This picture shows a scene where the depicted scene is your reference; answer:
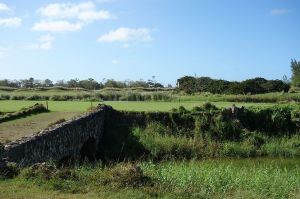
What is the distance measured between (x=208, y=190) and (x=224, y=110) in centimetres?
2649

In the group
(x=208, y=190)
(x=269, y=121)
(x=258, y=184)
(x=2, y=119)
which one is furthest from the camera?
(x=269, y=121)

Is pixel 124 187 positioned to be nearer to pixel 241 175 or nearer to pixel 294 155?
pixel 241 175

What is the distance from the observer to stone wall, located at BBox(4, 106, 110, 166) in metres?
14.1

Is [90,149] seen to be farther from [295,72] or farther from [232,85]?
[295,72]

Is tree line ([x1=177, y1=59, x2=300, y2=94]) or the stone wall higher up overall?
tree line ([x1=177, y1=59, x2=300, y2=94])

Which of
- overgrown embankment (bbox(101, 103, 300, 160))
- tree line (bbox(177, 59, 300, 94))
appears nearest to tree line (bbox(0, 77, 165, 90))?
tree line (bbox(177, 59, 300, 94))

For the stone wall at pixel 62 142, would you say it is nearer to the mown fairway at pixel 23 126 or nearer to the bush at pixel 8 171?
the bush at pixel 8 171

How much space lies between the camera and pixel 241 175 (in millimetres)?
15789

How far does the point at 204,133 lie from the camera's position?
1399 inches

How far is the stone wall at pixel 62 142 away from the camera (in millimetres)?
14078

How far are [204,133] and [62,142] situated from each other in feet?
53.5

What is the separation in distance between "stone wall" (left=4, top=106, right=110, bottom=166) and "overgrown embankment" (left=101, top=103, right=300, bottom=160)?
56.6 inches

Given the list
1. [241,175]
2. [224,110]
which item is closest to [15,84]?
Result: [224,110]

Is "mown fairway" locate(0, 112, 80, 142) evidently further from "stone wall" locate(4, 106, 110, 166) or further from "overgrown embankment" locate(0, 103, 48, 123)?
"stone wall" locate(4, 106, 110, 166)
